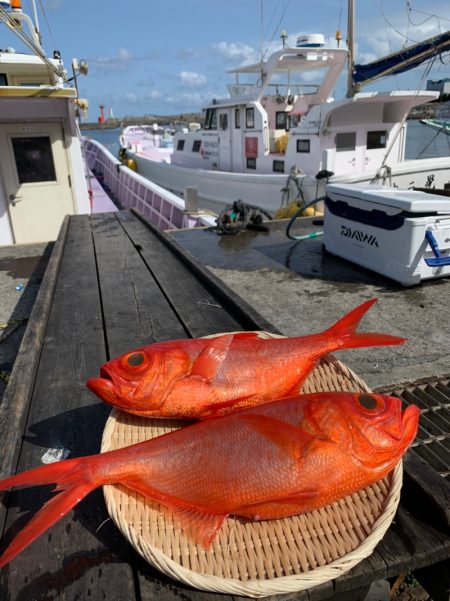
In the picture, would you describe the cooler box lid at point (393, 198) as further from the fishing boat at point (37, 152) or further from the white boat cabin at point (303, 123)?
the white boat cabin at point (303, 123)

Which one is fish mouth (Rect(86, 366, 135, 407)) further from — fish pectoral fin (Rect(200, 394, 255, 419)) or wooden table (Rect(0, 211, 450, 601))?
wooden table (Rect(0, 211, 450, 601))

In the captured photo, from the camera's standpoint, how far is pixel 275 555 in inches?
57.2

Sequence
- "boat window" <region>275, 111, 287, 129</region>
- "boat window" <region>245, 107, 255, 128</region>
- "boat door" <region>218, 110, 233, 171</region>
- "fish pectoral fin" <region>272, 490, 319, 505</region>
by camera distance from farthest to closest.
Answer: "boat door" <region>218, 110, 233, 171</region>
"boat window" <region>275, 111, 287, 129</region>
"boat window" <region>245, 107, 255, 128</region>
"fish pectoral fin" <region>272, 490, 319, 505</region>

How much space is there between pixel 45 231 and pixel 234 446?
9023 millimetres

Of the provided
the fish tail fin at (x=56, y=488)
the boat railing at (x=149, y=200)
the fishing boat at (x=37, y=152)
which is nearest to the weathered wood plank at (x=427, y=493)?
the fish tail fin at (x=56, y=488)

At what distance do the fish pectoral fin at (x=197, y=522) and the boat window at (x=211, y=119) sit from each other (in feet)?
58.9

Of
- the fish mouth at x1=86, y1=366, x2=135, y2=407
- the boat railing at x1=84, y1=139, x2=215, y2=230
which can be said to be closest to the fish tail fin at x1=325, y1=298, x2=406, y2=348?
the fish mouth at x1=86, y1=366, x2=135, y2=407

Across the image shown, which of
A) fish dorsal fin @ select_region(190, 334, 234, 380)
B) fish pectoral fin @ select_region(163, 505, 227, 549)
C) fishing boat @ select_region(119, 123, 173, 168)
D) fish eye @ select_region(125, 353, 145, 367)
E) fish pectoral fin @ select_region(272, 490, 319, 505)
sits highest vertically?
fishing boat @ select_region(119, 123, 173, 168)

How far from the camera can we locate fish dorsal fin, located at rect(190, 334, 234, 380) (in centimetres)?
184

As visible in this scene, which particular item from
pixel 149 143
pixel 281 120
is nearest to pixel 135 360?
pixel 281 120

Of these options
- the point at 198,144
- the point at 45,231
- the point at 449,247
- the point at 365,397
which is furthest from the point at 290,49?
the point at 365,397

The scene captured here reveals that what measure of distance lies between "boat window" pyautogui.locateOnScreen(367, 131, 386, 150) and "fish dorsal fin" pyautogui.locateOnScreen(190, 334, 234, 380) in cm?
1379

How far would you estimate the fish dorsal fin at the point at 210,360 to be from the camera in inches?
72.3

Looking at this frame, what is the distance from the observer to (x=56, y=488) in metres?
1.47
